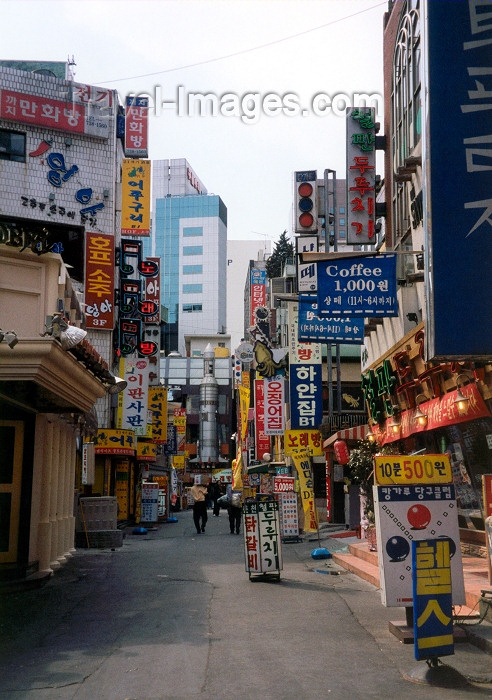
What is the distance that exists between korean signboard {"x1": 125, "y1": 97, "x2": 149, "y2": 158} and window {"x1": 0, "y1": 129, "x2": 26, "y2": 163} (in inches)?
204

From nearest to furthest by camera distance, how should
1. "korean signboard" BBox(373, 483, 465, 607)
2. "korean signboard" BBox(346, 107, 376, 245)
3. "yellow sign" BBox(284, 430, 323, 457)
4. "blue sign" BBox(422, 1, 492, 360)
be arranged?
"korean signboard" BBox(373, 483, 465, 607) → "blue sign" BBox(422, 1, 492, 360) → "korean signboard" BBox(346, 107, 376, 245) → "yellow sign" BBox(284, 430, 323, 457)

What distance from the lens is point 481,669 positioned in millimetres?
→ 7379

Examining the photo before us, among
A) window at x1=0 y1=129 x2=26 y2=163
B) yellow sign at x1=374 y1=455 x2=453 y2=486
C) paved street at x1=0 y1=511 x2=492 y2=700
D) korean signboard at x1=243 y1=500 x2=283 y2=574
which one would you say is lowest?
paved street at x1=0 y1=511 x2=492 y2=700

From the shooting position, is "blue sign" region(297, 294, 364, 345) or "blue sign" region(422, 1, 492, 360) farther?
"blue sign" region(297, 294, 364, 345)

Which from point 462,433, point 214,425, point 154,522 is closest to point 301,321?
point 462,433

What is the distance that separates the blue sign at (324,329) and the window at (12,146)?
25.2m

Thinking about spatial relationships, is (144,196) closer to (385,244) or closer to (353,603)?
(385,244)

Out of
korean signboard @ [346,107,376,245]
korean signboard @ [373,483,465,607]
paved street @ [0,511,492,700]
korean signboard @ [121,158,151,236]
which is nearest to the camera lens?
paved street @ [0,511,492,700]

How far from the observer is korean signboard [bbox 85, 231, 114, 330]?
3372cm

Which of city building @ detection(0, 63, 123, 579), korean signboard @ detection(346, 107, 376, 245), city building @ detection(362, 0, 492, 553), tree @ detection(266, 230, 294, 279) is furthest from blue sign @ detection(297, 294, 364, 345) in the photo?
tree @ detection(266, 230, 294, 279)

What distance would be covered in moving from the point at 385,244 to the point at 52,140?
23720mm

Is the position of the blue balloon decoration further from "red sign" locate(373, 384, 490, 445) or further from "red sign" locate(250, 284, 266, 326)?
"red sign" locate(250, 284, 266, 326)

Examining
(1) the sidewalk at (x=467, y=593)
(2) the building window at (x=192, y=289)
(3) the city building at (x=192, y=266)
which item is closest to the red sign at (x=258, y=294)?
(1) the sidewalk at (x=467, y=593)

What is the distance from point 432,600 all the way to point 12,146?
37.2m
